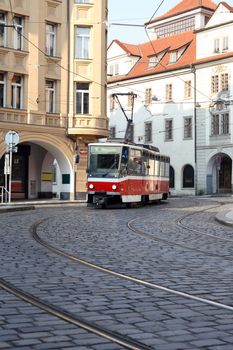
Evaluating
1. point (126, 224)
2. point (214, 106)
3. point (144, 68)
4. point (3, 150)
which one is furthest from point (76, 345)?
point (144, 68)

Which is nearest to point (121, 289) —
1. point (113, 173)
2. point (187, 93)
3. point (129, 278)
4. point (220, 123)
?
point (129, 278)

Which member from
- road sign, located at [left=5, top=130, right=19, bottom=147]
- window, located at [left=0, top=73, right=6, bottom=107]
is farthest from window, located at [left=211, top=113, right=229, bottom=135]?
road sign, located at [left=5, top=130, right=19, bottom=147]

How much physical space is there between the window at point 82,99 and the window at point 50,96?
159cm

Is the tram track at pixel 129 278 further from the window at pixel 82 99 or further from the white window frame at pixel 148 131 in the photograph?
the white window frame at pixel 148 131

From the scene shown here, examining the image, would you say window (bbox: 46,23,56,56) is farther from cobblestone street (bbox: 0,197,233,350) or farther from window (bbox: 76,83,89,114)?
cobblestone street (bbox: 0,197,233,350)

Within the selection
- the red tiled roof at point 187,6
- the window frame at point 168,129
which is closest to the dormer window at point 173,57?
A: the red tiled roof at point 187,6

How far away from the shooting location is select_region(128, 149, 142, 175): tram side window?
28703 millimetres

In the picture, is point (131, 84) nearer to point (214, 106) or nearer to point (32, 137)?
point (214, 106)

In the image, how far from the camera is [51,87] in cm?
3631

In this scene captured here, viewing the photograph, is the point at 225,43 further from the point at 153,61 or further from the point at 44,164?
the point at 44,164

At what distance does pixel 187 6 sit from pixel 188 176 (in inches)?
750

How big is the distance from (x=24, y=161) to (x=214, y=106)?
22.8 meters

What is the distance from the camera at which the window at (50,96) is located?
118 feet

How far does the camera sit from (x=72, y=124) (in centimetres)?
3638
